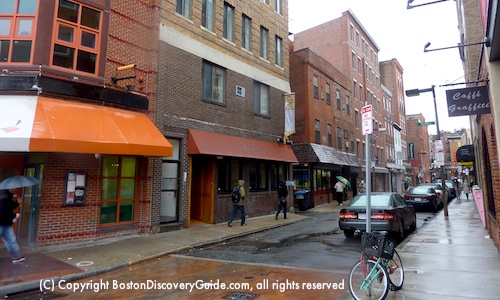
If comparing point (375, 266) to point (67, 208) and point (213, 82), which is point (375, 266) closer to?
point (67, 208)

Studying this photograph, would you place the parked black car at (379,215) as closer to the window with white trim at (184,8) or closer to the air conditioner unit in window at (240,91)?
the air conditioner unit in window at (240,91)

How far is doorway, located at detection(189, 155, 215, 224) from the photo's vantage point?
→ 13.9 metres

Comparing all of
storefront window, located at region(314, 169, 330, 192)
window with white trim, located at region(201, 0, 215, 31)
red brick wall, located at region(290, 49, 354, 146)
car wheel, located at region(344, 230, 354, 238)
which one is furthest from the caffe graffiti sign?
storefront window, located at region(314, 169, 330, 192)

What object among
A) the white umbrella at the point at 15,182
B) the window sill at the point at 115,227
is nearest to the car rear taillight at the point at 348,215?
the window sill at the point at 115,227

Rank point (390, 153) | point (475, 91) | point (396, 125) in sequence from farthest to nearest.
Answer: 1. point (396, 125)
2. point (390, 153)
3. point (475, 91)

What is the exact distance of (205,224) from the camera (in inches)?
535

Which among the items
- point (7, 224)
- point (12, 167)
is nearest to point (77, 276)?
point (7, 224)

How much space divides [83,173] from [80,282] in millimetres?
3941

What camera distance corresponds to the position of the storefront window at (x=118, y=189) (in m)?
10.4

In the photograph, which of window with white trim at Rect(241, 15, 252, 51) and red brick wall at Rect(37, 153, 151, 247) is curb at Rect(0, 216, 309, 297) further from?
window with white trim at Rect(241, 15, 252, 51)

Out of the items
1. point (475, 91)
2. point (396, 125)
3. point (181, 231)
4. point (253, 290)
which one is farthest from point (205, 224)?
point (396, 125)

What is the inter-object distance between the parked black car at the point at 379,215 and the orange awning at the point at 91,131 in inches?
241

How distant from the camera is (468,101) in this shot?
7480 mm

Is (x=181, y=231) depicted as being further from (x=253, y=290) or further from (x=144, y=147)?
(x=253, y=290)
